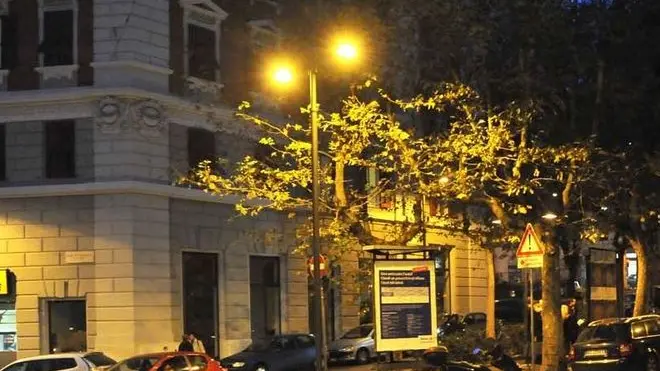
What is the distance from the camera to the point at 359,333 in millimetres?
32062

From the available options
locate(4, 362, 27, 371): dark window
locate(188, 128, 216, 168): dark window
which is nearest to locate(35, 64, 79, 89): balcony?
locate(188, 128, 216, 168): dark window

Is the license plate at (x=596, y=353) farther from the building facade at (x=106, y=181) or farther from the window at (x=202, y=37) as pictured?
the window at (x=202, y=37)

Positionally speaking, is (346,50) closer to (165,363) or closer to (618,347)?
(165,363)

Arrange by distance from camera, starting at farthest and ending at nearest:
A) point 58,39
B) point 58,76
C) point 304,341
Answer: point 58,39 < point 58,76 < point 304,341

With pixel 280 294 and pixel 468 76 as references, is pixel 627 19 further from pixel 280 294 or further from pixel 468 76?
pixel 280 294

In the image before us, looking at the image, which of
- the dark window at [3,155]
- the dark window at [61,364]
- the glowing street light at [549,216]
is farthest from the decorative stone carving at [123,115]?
the glowing street light at [549,216]

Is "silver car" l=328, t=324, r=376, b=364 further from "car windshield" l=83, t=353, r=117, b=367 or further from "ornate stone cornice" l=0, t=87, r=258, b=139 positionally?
"car windshield" l=83, t=353, r=117, b=367

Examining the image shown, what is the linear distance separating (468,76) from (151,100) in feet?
37.6

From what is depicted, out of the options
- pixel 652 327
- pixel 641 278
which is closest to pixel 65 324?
pixel 652 327

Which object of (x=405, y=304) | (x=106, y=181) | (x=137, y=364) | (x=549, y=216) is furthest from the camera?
(x=106, y=181)

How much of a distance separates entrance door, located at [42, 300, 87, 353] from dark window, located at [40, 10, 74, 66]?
715cm

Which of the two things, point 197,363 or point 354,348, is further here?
point 354,348

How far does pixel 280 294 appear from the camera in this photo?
32688 mm

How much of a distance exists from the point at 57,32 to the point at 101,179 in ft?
15.8
